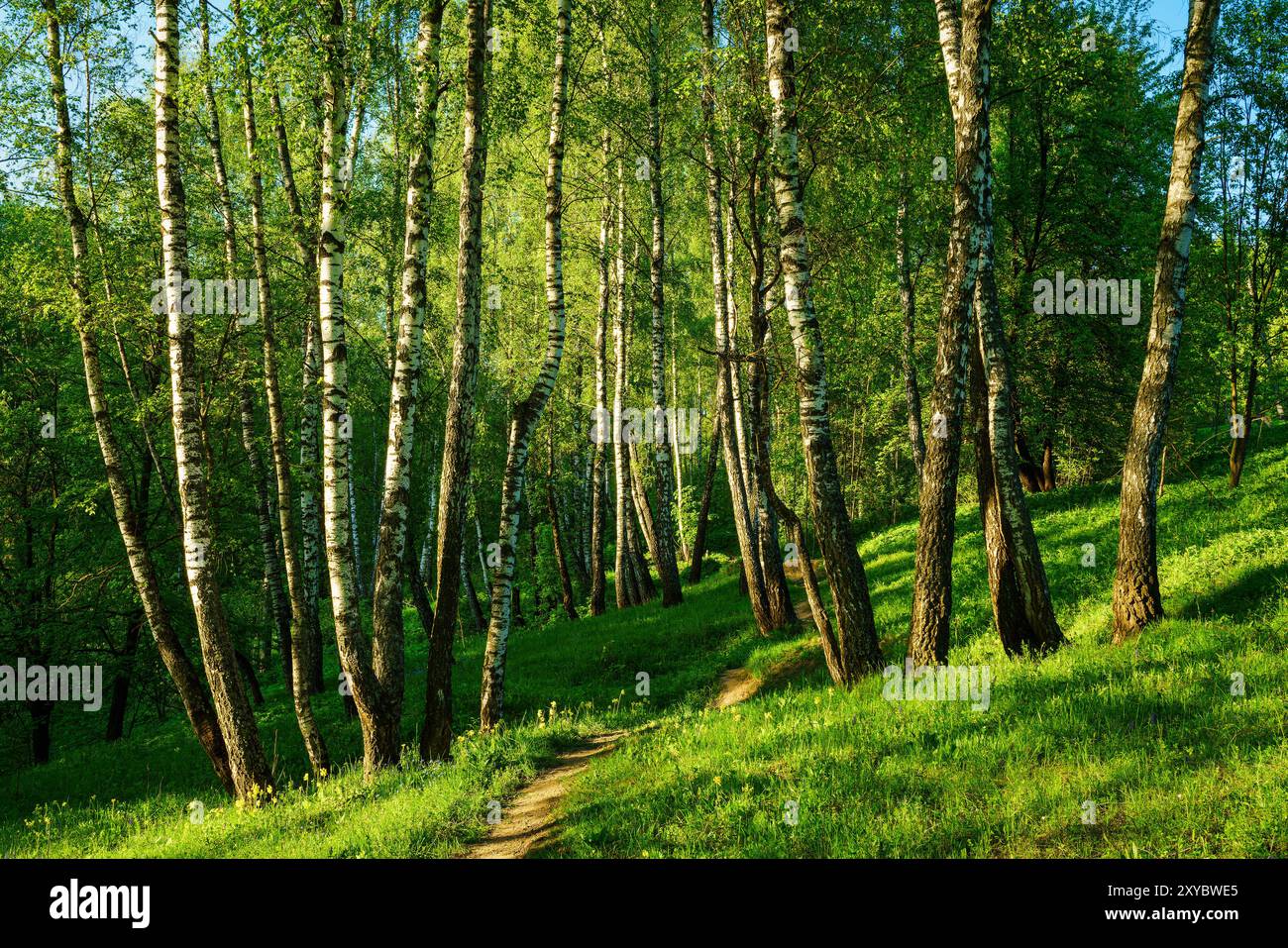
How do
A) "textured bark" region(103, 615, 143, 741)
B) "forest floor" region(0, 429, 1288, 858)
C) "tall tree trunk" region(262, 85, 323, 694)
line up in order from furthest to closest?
1. "textured bark" region(103, 615, 143, 741)
2. "tall tree trunk" region(262, 85, 323, 694)
3. "forest floor" region(0, 429, 1288, 858)

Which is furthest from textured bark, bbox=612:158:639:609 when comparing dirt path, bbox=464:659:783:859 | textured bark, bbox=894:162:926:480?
dirt path, bbox=464:659:783:859

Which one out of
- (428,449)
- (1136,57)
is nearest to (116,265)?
(428,449)

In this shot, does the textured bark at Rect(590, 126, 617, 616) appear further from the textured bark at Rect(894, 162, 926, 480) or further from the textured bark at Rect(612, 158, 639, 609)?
the textured bark at Rect(894, 162, 926, 480)

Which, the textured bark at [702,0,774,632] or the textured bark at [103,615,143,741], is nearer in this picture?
the textured bark at [702,0,774,632]

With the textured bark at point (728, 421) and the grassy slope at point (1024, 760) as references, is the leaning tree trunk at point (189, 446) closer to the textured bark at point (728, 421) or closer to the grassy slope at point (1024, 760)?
the grassy slope at point (1024, 760)

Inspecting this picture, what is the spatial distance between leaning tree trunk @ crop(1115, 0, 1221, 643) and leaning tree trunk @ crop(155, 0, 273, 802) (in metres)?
11.4

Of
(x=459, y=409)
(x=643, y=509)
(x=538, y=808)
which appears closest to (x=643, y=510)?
(x=643, y=509)

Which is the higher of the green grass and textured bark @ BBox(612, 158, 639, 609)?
textured bark @ BBox(612, 158, 639, 609)

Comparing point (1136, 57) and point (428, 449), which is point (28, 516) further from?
point (1136, 57)

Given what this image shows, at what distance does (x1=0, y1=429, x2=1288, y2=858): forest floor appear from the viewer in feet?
16.6

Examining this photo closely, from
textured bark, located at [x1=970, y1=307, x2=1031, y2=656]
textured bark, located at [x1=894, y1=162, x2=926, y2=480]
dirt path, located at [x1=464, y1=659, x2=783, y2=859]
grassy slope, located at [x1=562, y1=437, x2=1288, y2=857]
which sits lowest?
dirt path, located at [x1=464, y1=659, x2=783, y2=859]

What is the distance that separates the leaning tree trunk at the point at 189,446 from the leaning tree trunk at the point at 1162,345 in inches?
448

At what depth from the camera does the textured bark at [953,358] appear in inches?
330

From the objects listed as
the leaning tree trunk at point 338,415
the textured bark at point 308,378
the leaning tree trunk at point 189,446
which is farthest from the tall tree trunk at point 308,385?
the leaning tree trunk at point 338,415
